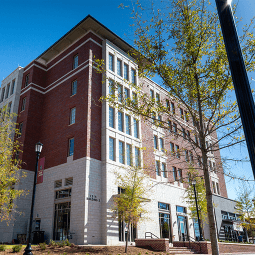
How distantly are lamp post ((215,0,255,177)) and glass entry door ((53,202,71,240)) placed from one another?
2152 centimetres

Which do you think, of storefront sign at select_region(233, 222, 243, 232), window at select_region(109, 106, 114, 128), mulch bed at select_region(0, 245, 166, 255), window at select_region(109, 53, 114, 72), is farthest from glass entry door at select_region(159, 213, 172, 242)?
storefront sign at select_region(233, 222, 243, 232)

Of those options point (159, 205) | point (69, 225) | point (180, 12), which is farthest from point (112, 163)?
point (180, 12)

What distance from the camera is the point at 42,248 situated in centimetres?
1545

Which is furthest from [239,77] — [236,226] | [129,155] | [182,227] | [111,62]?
[236,226]

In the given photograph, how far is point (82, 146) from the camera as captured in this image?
23594 mm

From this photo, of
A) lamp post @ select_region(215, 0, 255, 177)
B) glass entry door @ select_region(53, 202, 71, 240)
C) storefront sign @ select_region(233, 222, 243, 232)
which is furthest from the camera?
storefront sign @ select_region(233, 222, 243, 232)

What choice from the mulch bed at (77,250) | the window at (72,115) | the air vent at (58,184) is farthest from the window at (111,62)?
the mulch bed at (77,250)

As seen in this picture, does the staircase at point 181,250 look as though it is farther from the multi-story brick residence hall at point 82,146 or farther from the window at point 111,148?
the window at point 111,148

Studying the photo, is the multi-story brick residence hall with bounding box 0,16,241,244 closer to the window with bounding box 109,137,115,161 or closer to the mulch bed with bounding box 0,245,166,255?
the window with bounding box 109,137,115,161

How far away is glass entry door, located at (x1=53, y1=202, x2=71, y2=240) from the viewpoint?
2202 centimetres

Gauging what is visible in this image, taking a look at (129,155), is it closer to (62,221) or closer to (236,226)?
(62,221)

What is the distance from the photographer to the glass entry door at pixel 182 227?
3060 centimetres

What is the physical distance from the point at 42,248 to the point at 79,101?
14758 mm

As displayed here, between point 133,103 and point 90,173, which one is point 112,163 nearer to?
point 90,173
